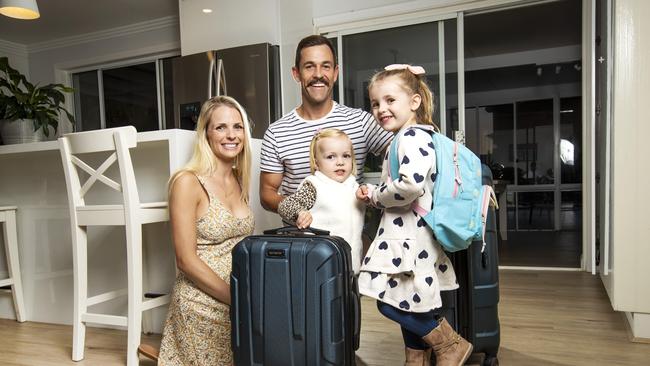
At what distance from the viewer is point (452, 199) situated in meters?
1.42

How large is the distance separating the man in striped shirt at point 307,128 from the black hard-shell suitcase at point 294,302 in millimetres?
518

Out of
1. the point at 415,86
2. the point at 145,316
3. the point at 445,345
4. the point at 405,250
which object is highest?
the point at 415,86

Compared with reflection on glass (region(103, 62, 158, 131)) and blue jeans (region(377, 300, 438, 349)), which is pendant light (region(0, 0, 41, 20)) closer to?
blue jeans (region(377, 300, 438, 349))

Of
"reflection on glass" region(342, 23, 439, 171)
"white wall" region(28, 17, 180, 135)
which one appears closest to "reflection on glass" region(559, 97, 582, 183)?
"reflection on glass" region(342, 23, 439, 171)

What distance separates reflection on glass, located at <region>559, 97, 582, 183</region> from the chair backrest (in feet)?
21.4

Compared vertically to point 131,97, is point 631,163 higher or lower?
lower

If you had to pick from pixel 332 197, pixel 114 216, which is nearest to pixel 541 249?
pixel 332 197

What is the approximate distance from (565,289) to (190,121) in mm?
3265

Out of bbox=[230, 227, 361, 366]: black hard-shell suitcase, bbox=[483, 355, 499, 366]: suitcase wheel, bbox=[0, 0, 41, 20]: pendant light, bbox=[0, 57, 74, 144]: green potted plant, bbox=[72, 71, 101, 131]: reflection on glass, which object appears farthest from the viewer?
bbox=[72, 71, 101, 131]: reflection on glass

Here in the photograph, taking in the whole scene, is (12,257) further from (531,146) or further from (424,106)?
(531,146)

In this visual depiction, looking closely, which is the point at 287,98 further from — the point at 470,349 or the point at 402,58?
the point at 470,349

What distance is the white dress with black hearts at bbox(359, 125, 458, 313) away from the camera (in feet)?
4.58

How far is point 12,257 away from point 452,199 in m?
2.59

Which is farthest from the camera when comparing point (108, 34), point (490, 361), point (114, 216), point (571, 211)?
point (571, 211)
